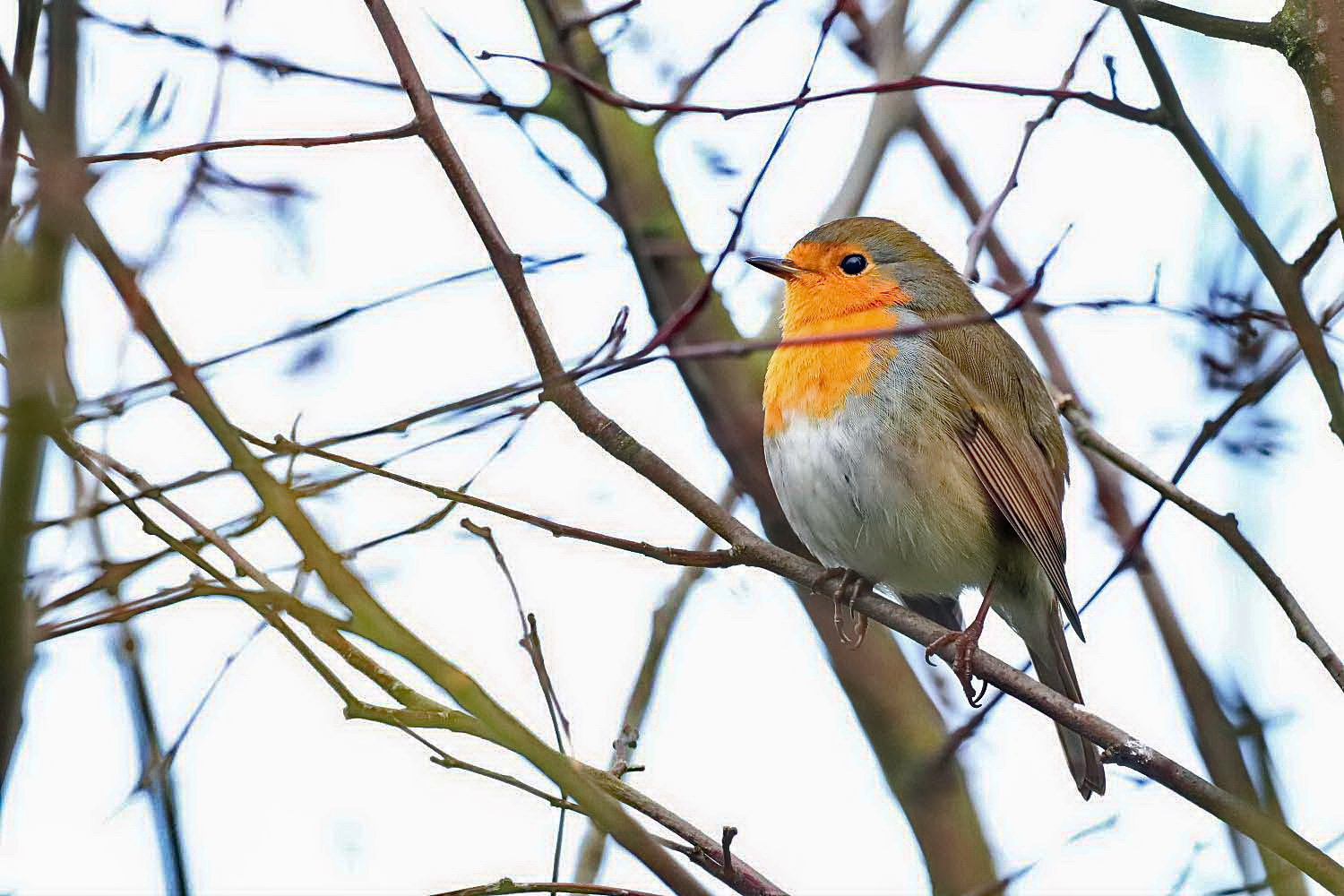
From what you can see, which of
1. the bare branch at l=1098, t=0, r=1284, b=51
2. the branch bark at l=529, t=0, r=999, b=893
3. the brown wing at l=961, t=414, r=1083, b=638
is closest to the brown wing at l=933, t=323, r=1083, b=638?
the brown wing at l=961, t=414, r=1083, b=638

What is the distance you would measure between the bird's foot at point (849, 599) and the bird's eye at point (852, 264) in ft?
3.60

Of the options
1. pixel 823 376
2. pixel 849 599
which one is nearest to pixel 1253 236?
pixel 849 599

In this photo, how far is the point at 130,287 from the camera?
179 cm

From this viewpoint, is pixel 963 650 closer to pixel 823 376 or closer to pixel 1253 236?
pixel 823 376

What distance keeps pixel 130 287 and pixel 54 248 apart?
0.23 m

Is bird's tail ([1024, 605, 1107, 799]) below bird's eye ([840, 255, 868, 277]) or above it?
below

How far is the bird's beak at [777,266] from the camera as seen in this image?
491 centimetres

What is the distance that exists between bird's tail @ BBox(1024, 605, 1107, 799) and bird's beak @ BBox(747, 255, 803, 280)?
1432mm

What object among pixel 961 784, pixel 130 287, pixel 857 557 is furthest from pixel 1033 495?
pixel 130 287

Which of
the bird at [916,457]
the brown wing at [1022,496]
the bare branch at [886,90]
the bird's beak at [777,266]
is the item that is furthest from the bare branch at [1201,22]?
the bird's beak at [777,266]

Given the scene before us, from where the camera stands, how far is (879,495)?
4.41 m

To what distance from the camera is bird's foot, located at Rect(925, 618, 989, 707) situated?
3535 millimetres

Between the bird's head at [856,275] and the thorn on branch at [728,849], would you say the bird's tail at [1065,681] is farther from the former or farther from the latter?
the thorn on branch at [728,849]

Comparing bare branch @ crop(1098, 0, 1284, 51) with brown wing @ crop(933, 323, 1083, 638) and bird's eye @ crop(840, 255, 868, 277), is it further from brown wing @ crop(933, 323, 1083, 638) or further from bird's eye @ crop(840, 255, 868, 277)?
bird's eye @ crop(840, 255, 868, 277)
